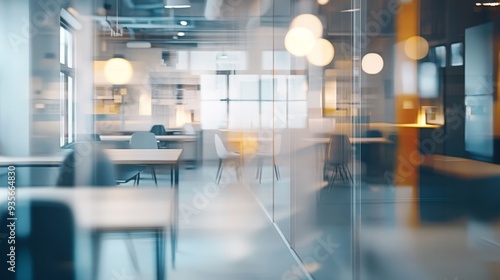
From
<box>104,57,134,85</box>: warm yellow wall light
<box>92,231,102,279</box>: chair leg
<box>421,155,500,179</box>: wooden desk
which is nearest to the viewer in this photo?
<box>104,57,134,85</box>: warm yellow wall light

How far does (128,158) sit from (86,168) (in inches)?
7.9

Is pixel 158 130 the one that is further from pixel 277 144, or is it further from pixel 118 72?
pixel 277 144

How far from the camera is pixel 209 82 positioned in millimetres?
2605

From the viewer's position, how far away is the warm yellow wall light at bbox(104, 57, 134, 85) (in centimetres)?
253

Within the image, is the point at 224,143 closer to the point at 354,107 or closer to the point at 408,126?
the point at 354,107

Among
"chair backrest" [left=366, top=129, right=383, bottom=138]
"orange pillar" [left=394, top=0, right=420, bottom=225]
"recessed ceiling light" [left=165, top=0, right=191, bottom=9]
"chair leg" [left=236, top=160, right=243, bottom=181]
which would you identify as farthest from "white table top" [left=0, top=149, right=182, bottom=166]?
"orange pillar" [left=394, top=0, right=420, bottom=225]

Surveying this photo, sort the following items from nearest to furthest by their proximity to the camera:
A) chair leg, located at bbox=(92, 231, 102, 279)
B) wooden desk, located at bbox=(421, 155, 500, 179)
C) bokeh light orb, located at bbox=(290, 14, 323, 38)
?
chair leg, located at bbox=(92, 231, 102, 279)
bokeh light orb, located at bbox=(290, 14, 323, 38)
wooden desk, located at bbox=(421, 155, 500, 179)

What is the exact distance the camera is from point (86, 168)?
2.59m

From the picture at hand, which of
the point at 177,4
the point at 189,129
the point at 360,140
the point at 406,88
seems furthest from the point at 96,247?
the point at 406,88

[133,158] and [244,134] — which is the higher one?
[244,134]

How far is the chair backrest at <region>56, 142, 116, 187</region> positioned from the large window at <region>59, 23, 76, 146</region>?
0.08 meters

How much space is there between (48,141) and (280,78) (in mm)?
1140

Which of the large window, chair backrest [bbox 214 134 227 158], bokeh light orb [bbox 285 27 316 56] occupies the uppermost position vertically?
bokeh light orb [bbox 285 27 316 56]

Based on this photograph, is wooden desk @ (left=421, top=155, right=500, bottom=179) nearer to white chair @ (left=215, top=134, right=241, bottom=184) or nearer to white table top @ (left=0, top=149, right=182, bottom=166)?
white chair @ (left=215, top=134, right=241, bottom=184)
